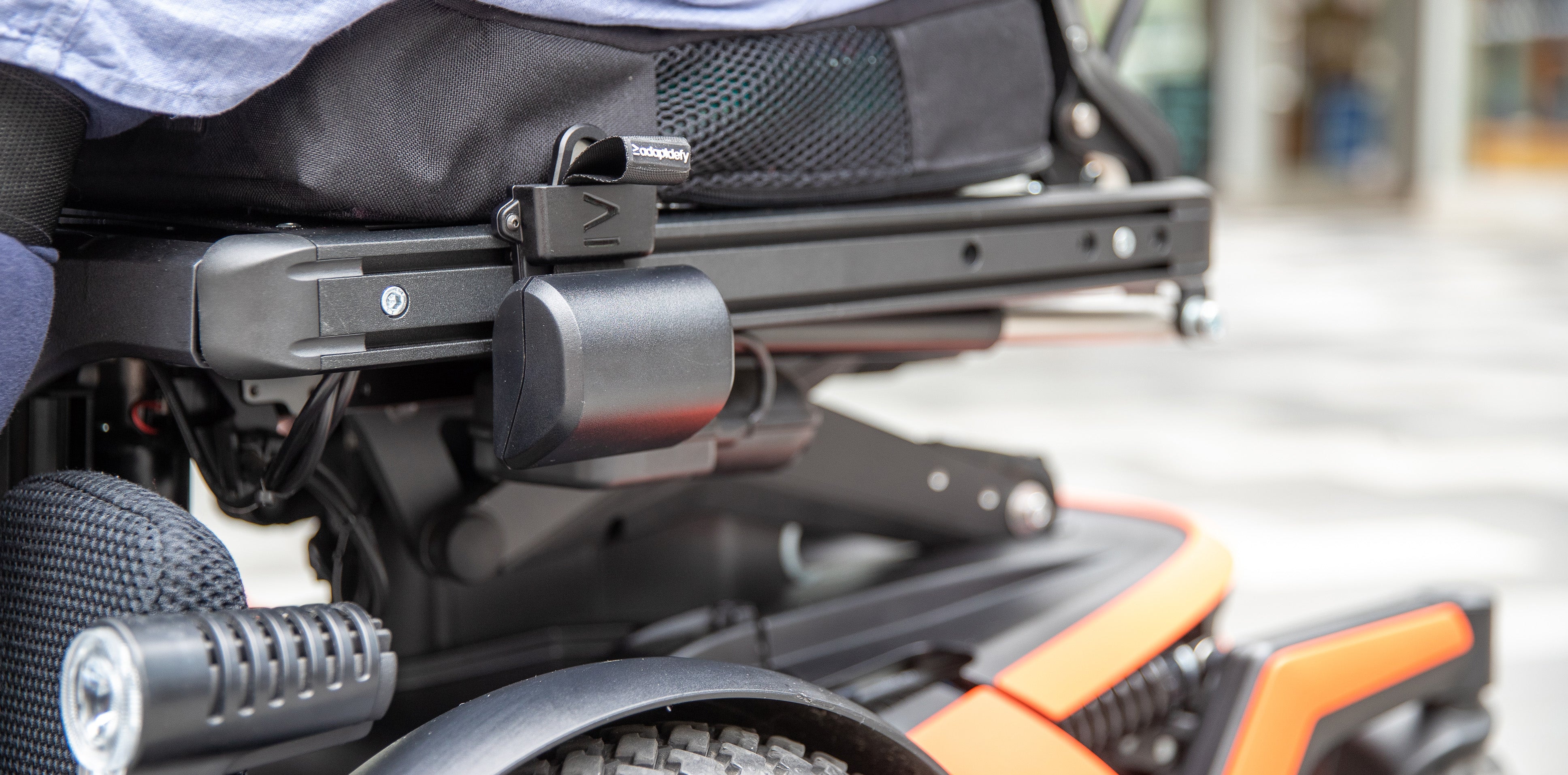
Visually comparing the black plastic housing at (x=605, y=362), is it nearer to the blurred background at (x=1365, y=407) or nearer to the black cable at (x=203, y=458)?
the black cable at (x=203, y=458)

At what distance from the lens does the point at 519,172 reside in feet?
2.73

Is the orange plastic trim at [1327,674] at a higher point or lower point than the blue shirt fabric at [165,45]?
lower

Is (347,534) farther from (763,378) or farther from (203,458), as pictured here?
(763,378)

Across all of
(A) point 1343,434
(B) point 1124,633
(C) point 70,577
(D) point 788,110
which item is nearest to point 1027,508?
(B) point 1124,633

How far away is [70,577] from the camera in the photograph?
729 mm

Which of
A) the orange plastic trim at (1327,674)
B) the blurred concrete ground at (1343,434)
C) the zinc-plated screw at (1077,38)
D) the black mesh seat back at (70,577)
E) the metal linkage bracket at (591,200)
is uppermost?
the zinc-plated screw at (1077,38)

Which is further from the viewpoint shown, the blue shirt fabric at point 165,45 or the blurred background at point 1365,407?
→ the blurred background at point 1365,407

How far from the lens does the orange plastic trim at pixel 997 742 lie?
1084mm

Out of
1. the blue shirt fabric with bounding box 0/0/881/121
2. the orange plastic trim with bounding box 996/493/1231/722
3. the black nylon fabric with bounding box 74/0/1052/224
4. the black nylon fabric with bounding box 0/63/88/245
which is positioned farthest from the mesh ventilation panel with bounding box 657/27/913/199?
the orange plastic trim with bounding box 996/493/1231/722

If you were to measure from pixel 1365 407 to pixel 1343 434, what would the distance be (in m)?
0.45

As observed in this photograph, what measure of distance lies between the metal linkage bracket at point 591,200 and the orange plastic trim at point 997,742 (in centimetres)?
48

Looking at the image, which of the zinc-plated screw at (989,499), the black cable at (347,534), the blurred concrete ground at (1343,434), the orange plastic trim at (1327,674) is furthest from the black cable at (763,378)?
the blurred concrete ground at (1343,434)

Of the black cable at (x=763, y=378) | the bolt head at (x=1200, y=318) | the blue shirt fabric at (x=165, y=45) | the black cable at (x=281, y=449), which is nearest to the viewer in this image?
the blue shirt fabric at (x=165, y=45)

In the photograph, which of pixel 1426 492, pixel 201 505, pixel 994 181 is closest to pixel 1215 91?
pixel 1426 492
